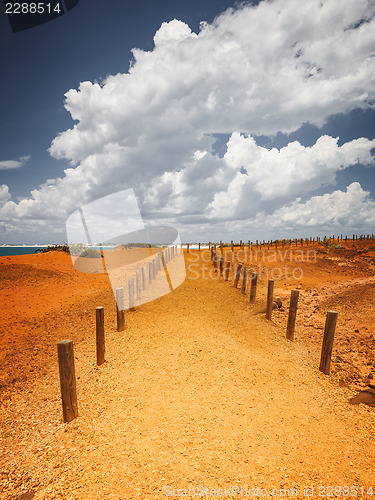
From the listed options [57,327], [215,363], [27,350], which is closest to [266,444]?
[215,363]

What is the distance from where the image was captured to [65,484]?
12.5 ft

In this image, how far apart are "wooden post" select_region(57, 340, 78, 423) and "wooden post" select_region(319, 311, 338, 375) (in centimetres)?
648

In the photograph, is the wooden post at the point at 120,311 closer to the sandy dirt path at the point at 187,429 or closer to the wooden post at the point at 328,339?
the sandy dirt path at the point at 187,429

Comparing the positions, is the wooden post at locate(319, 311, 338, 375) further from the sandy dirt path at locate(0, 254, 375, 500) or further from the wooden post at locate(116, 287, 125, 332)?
the wooden post at locate(116, 287, 125, 332)

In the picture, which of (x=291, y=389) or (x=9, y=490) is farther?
(x=291, y=389)

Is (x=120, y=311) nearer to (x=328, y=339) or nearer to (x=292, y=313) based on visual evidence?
(x=292, y=313)

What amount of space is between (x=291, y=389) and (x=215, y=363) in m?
1.99

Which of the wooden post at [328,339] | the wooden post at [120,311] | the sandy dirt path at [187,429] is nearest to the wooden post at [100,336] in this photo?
the sandy dirt path at [187,429]

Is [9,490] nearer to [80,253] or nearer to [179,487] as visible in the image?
[179,487]

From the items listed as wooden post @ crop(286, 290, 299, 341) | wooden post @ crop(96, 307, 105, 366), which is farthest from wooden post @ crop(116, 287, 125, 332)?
wooden post @ crop(286, 290, 299, 341)

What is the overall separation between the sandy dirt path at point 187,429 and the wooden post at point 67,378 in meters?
0.24

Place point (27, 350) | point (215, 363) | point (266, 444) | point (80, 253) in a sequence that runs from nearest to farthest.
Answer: point (266, 444)
point (215, 363)
point (27, 350)
point (80, 253)

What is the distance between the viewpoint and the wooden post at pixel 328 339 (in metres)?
7.23

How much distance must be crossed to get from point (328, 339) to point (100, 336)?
6.26 m
